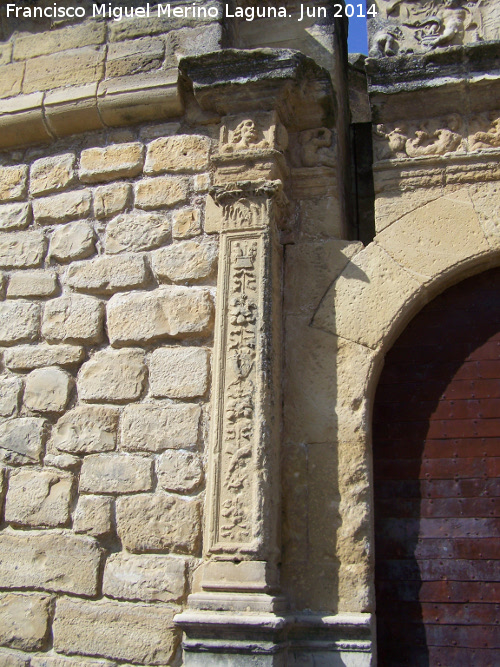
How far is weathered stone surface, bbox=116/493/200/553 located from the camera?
9.20ft

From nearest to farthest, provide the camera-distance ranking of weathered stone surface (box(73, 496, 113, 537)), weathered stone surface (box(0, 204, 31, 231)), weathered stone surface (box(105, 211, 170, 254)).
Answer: weathered stone surface (box(73, 496, 113, 537))
weathered stone surface (box(105, 211, 170, 254))
weathered stone surface (box(0, 204, 31, 231))

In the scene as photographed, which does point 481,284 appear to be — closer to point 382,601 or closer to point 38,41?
point 382,601

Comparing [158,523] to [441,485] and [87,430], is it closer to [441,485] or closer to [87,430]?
[87,430]

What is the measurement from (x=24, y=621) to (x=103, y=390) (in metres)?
1.05

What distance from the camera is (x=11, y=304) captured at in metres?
3.44

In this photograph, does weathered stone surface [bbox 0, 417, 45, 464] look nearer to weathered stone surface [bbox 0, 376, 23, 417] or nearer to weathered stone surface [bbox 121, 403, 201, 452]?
weathered stone surface [bbox 0, 376, 23, 417]

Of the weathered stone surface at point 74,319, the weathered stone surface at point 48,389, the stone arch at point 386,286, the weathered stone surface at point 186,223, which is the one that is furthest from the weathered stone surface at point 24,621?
the weathered stone surface at point 186,223

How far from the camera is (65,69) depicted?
377 cm

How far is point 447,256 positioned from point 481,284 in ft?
0.90

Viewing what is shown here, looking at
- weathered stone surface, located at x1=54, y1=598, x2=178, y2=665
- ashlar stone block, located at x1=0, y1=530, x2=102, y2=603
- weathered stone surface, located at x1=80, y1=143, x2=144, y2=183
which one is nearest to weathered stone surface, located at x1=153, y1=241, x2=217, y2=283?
weathered stone surface, located at x1=80, y1=143, x2=144, y2=183

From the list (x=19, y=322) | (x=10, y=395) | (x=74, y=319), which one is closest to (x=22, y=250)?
(x=19, y=322)

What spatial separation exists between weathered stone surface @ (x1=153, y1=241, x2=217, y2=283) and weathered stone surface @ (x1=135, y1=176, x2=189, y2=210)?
0.26 meters

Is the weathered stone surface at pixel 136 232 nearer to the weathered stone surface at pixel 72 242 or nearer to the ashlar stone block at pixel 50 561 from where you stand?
the weathered stone surface at pixel 72 242

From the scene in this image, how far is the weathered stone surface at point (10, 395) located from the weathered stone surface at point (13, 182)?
3.46ft
